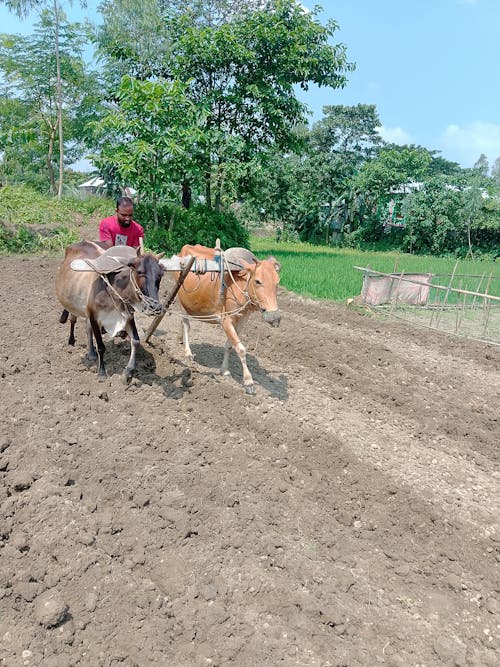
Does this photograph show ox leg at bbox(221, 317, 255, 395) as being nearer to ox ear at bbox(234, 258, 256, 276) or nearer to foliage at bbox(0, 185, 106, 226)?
ox ear at bbox(234, 258, 256, 276)

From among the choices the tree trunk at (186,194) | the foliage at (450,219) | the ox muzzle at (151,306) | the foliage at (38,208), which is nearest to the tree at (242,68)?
the tree trunk at (186,194)

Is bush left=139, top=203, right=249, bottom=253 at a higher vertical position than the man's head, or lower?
lower

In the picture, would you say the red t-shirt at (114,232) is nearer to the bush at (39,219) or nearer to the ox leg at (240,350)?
the ox leg at (240,350)

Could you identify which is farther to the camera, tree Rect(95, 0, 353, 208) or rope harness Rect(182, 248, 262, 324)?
tree Rect(95, 0, 353, 208)

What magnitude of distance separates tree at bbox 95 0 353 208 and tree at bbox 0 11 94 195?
7.48 meters

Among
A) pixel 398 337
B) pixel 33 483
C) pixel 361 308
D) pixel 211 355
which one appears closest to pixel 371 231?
pixel 361 308

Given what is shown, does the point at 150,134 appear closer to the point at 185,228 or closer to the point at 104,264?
the point at 185,228

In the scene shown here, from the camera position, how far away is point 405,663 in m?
3.12

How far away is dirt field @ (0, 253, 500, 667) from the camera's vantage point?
3.19 metres

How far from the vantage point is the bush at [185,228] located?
17.9m

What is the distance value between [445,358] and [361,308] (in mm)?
3788

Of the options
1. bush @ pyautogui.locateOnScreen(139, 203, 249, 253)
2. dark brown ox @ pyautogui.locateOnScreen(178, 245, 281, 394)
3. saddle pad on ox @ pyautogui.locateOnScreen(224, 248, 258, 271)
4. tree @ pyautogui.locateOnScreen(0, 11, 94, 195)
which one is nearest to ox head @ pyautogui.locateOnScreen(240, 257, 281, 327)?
dark brown ox @ pyautogui.locateOnScreen(178, 245, 281, 394)

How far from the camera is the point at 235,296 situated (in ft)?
21.5

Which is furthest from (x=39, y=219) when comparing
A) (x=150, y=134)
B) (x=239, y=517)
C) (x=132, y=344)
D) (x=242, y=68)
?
(x=239, y=517)
